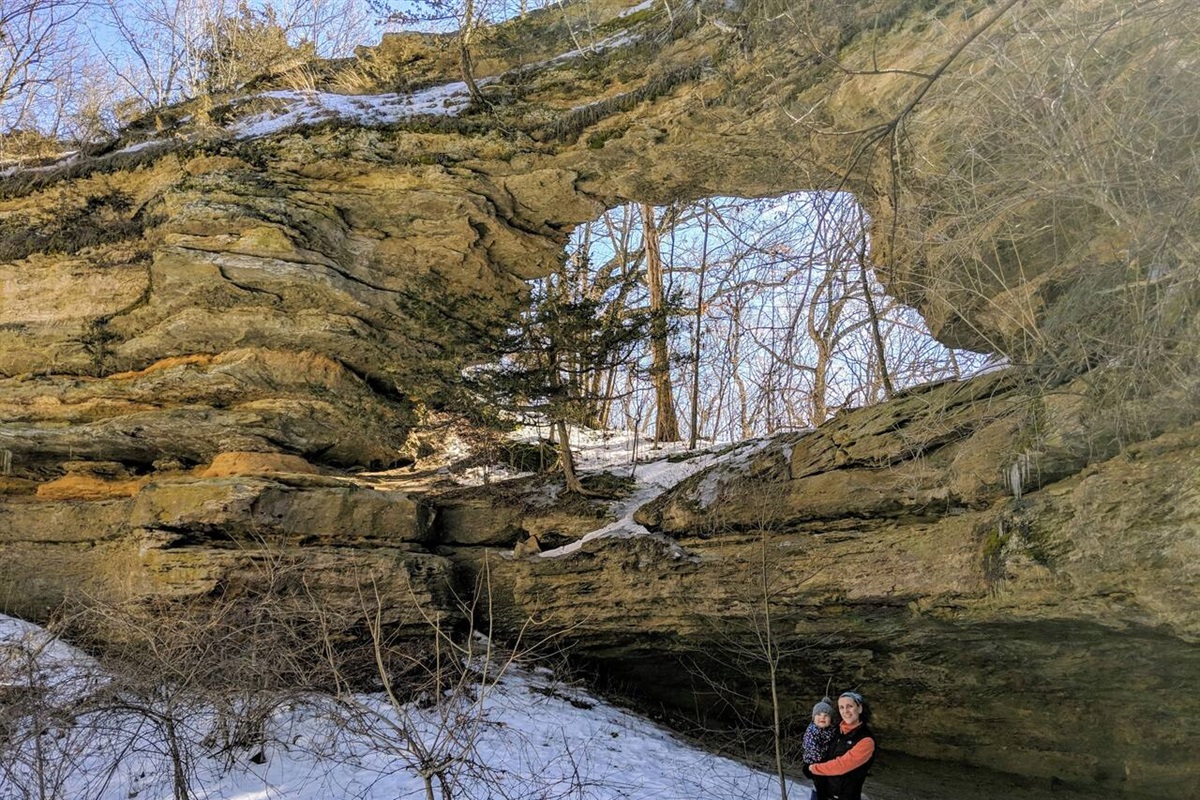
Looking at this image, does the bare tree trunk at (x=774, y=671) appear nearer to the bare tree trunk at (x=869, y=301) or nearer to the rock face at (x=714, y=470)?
the rock face at (x=714, y=470)

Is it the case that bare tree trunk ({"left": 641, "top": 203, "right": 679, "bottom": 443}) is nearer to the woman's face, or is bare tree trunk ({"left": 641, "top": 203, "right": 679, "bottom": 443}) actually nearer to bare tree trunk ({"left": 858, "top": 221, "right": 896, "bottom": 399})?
bare tree trunk ({"left": 858, "top": 221, "right": 896, "bottom": 399})

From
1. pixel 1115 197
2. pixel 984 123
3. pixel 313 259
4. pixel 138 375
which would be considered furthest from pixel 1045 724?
pixel 138 375

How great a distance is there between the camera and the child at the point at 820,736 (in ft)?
18.5

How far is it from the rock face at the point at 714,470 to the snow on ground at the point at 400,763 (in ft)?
4.48

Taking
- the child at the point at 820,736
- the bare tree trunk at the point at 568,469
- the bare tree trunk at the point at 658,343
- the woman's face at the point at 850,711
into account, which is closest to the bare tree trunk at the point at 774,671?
the child at the point at 820,736

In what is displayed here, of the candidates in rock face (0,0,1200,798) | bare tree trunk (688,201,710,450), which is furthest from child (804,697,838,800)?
bare tree trunk (688,201,710,450)

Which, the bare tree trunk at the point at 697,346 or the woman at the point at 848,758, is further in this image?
the bare tree trunk at the point at 697,346

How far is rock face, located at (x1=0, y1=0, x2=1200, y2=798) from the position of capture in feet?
18.0

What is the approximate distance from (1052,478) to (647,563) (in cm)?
457

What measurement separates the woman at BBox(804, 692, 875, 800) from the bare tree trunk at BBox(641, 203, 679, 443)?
20.0 feet

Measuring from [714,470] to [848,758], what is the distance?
4.97 metres

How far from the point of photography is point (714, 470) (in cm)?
1012

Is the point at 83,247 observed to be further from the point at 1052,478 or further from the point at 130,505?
the point at 1052,478

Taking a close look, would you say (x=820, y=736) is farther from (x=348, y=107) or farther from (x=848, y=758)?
(x=348, y=107)
